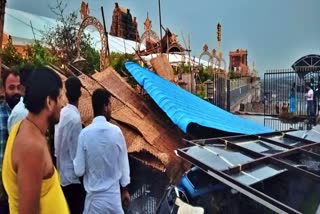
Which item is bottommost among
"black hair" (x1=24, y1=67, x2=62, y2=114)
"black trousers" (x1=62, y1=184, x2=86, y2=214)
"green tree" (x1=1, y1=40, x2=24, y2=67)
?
"black trousers" (x1=62, y1=184, x2=86, y2=214)

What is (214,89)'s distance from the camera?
14.2 m

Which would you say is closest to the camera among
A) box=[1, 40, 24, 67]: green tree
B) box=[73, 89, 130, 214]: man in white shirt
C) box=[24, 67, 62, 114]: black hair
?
box=[24, 67, 62, 114]: black hair

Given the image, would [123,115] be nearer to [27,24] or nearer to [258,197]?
[258,197]

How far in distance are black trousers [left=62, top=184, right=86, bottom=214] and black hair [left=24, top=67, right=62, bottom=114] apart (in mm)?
1964

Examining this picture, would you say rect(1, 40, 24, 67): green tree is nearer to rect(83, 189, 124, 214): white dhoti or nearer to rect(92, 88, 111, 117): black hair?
rect(92, 88, 111, 117): black hair

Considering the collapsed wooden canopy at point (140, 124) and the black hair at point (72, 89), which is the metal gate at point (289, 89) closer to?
the collapsed wooden canopy at point (140, 124)

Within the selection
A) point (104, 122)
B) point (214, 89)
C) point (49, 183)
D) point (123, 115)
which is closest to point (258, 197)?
point (49, 183)

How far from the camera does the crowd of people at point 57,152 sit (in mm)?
1903

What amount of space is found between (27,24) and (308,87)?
12347 mm

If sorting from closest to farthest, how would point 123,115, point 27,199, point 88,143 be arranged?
point 27,199 → point 88,143 → point 123,115

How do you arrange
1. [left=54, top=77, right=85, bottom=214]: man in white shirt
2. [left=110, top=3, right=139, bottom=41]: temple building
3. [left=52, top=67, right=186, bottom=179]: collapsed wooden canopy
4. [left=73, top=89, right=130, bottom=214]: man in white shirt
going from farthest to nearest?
[left=110, top=3, right=139, bottom=41]: temple building, [left=52, top=67, right=186, bottom=179]: collapsed wooden canopy, [left=54, top=77, right=85, bottom=214]: man in white shirt, [left=73, top=89, right=130, bottom=214]: man in white shirt

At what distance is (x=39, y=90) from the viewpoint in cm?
203

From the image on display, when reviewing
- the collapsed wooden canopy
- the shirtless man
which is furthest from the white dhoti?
the shirtless man

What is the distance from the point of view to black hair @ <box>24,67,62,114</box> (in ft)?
6.62
